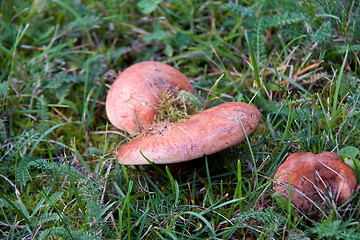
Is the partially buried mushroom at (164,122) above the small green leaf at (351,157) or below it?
above

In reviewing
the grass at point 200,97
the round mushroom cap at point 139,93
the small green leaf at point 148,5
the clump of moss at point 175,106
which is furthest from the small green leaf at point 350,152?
the small green leaf at point 148,5

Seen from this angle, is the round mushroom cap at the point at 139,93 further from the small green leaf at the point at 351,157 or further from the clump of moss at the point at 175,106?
the small green leaf at the point at 351,157

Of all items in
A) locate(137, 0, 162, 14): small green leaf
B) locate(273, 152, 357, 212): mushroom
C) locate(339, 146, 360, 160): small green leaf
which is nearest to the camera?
locate(273, 152, 357, 212): mushroom

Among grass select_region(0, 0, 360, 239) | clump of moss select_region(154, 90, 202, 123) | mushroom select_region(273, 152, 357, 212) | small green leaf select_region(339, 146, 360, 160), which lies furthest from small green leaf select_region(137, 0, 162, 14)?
small green leaf select_region(339, 146, 360, 160)

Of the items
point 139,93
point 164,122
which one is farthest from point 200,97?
point 164,122

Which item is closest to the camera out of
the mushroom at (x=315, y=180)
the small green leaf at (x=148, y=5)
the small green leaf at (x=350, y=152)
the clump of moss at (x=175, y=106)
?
the mushroom at (x=315, y=180)

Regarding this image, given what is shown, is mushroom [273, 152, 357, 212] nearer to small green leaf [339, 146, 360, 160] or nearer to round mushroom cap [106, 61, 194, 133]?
small green leaf [339, 146, 360, 160]

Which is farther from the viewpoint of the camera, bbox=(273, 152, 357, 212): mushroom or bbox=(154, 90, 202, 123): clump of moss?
bbox=(154, 90, 202, 123): clump of moss
